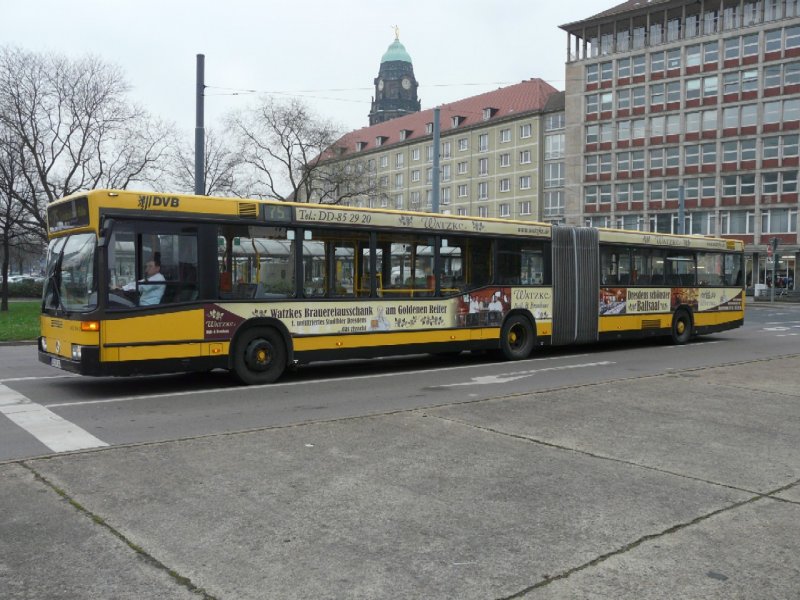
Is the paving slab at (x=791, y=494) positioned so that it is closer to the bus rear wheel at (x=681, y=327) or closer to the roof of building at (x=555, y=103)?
the bus rear wheel at (x=681, y=327)

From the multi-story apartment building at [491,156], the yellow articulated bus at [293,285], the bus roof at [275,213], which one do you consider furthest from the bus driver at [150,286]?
the multi-story apartment building at [491,156]

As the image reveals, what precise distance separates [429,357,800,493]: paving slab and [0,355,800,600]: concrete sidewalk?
40 millimetres

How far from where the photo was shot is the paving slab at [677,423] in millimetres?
6250

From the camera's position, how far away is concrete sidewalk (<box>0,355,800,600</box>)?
3.79 meters

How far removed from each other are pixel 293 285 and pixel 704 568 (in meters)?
8.20

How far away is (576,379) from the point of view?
11.9m

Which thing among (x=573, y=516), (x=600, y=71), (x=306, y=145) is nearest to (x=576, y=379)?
(x=573, y=516)

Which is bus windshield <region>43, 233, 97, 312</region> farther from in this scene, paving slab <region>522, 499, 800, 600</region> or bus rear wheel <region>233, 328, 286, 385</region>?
paving slab <region>522, 499, 800, 600</region>

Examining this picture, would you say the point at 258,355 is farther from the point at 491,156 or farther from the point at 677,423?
the point at 491,156

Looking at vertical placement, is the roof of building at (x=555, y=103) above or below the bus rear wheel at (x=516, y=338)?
above

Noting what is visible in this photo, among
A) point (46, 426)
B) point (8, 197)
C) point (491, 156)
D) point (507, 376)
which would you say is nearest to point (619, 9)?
point (491, 156)

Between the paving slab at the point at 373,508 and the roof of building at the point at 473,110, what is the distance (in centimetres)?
7057

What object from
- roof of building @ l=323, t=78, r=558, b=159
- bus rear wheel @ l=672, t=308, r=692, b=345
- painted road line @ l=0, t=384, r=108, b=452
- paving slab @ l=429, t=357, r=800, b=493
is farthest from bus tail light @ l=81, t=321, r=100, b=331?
roof of building @ l=323, t=78, r=558, b=159

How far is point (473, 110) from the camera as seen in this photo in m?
92.0
